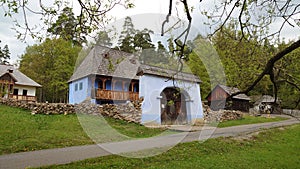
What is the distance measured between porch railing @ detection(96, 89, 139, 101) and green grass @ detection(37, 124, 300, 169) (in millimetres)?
10711

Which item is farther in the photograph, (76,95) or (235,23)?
(76,95)

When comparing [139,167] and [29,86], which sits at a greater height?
[29,86]

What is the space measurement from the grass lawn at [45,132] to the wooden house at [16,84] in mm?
15450

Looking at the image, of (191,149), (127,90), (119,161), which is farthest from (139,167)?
(127,90)

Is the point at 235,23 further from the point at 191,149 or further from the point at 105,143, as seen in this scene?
the point at 105,143

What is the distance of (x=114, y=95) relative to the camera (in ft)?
66.9

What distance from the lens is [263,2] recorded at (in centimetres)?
453

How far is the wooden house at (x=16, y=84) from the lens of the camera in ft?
90.0

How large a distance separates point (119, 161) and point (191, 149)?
2.97 meters

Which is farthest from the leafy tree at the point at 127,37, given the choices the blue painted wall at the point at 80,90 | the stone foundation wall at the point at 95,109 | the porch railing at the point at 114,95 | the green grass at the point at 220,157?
the blue painted wall at the point at 80,90

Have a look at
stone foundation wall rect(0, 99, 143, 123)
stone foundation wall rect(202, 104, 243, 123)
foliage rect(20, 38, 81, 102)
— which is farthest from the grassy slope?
foliage rect(20, 38, 81, 102)

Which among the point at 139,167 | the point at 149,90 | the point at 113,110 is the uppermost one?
the point at 149,90

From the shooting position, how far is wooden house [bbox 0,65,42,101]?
27.4 meters

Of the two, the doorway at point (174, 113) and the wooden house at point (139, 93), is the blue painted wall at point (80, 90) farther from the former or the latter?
the doorway at point (174, 113)
